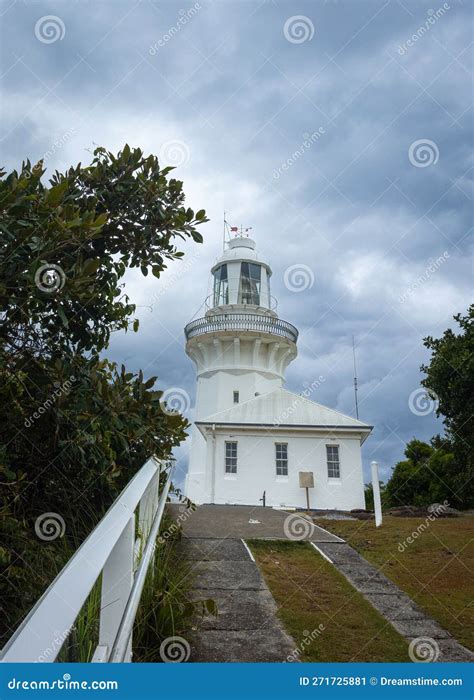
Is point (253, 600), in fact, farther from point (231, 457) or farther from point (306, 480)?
point (231, 457)

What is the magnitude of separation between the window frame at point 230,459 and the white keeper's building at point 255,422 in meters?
0.04

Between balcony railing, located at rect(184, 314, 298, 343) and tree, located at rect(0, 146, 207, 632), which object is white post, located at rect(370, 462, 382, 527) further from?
balcony railing, located at rect(184, 314, 298, 343)

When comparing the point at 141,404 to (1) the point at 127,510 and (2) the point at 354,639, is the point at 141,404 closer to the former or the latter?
(1) the point at 127,510

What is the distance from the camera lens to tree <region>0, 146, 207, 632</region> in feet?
10.1

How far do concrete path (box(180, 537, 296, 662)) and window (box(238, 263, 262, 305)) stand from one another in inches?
718

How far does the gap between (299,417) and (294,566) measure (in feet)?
44.1

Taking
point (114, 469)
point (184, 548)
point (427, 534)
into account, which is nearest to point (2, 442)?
point (114, 469)

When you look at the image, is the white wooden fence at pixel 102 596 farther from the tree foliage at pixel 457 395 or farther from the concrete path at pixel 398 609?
the tree foliage at pixel 457 395

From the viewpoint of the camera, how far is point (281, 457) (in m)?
18.7

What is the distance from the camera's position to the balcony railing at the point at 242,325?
22234 mm

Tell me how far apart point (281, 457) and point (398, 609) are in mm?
14213

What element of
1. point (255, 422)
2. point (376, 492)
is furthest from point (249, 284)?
point (376, 492)

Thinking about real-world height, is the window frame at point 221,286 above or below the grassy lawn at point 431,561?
above

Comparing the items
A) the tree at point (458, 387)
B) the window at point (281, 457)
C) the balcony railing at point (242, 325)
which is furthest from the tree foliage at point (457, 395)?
the balcony railing at point (242, 325)
